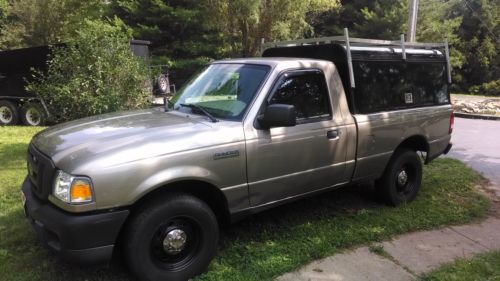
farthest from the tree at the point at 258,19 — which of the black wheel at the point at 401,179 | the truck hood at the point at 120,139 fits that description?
the truck hood at the point at 120,139

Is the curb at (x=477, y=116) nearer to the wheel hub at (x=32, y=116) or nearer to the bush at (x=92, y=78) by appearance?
the bush at (x=92, y=78)

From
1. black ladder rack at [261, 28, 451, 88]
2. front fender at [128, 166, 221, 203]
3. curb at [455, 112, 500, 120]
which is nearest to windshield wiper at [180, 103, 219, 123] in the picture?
front fender at [128, 166, 221, 203]

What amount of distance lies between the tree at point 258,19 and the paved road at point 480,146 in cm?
1130

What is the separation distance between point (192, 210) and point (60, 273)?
125 centimetres

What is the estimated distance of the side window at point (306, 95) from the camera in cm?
439

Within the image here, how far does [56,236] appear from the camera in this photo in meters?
3.29

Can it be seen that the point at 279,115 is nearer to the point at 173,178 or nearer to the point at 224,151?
the point at 224,151

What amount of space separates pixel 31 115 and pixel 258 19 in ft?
45.0

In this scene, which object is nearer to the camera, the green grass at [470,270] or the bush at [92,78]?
the green grass at [470,270]

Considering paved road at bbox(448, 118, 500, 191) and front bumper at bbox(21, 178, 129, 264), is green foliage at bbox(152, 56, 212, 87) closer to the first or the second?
paved road at bbox(448, 118, 500, 191)

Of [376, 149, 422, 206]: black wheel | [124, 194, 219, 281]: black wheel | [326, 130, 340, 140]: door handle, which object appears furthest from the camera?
[376, 149, 422, 206]: black wheel

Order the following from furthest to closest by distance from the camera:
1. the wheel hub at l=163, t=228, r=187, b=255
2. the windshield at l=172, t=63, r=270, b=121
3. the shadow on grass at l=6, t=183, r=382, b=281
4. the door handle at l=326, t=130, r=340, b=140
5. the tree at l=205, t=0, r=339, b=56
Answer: the tree at l=205, t=0, r=339, b=56, the door handle at l=326, t=130, r=340, b=140, the windshield at l=172, t=63, r=270, b=121, the shadow on grass at l=6, t=183, r=382, b=281, the wheel hub at l=163, t=228, r=187, b=255

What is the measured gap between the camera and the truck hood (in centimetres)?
333

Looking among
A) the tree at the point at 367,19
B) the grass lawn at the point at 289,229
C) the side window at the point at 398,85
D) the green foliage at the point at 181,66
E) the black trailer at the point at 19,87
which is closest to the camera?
the grass lawn at the point at 289,229
